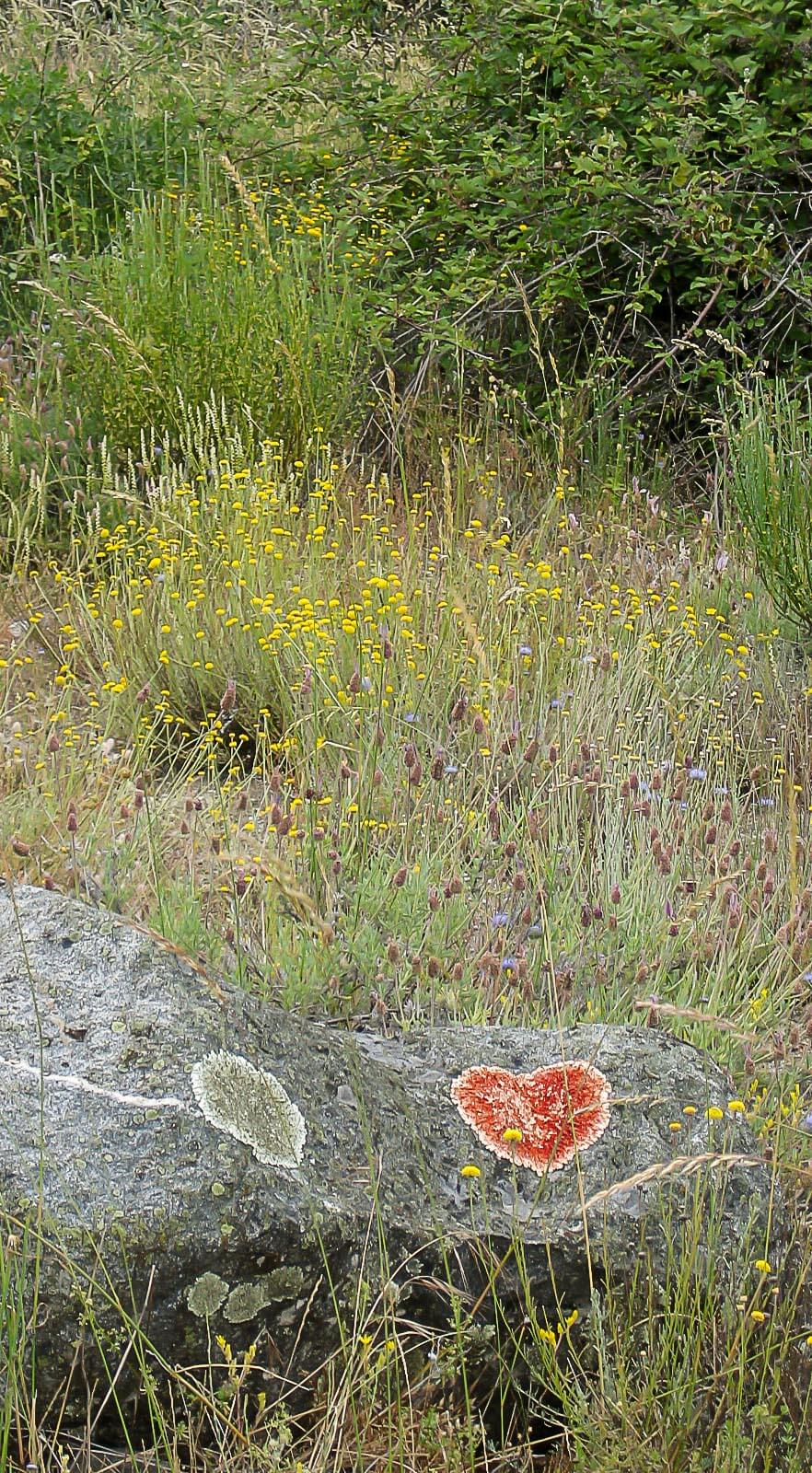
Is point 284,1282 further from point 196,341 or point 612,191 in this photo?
point 612,191

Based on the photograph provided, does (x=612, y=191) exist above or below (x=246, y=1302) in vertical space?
above

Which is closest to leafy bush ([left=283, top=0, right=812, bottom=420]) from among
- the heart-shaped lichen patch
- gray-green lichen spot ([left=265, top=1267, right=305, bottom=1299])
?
the heart-shaped lichen patch

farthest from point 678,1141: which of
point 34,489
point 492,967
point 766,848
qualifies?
point 34,489

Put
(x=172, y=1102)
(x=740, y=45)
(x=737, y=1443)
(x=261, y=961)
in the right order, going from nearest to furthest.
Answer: (x=737, y=1443), (x=172, y=1102), (x=261, y=961), (x=740, y=45)

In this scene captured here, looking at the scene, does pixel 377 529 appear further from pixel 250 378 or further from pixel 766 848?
pixel 766 848

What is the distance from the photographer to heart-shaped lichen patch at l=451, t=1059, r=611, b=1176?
1.90 m

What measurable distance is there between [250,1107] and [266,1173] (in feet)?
0.29

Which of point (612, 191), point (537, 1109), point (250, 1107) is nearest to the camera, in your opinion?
point (250, 1107)

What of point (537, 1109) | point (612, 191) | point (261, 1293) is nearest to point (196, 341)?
point (612, 191)

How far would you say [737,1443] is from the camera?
1624 mm

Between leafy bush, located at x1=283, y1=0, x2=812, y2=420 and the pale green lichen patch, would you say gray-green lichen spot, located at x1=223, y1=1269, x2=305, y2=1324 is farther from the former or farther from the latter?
leafy bush, located at x1=283, y1=0, x2=812, y2=420

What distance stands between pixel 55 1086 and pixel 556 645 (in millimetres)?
2175

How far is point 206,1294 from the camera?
1688mm

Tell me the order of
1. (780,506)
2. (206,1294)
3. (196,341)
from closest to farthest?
(206,1294) < (780,506) < (196,341)
